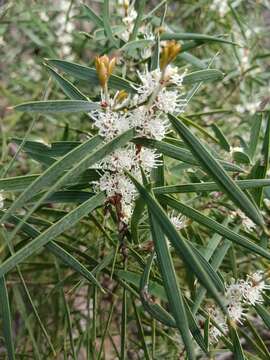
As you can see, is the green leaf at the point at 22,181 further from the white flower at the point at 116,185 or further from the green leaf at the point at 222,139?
the green leaf at the point at 222,139

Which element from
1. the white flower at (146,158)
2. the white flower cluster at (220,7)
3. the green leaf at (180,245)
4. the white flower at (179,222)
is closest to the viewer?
the green leaf at (180,245)

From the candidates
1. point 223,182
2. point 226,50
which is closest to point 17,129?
point 226,50

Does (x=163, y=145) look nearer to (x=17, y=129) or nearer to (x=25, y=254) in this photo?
(x=25, y=254)

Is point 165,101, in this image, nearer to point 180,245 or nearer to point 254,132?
point 180,245

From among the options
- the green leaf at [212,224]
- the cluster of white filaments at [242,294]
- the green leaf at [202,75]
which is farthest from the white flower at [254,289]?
the green leaf at [202,75]

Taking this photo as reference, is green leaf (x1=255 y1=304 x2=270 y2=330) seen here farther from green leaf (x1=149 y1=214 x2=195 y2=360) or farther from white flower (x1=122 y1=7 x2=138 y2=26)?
white flower (x1=122 y1=7 x2=138 y2=26)
